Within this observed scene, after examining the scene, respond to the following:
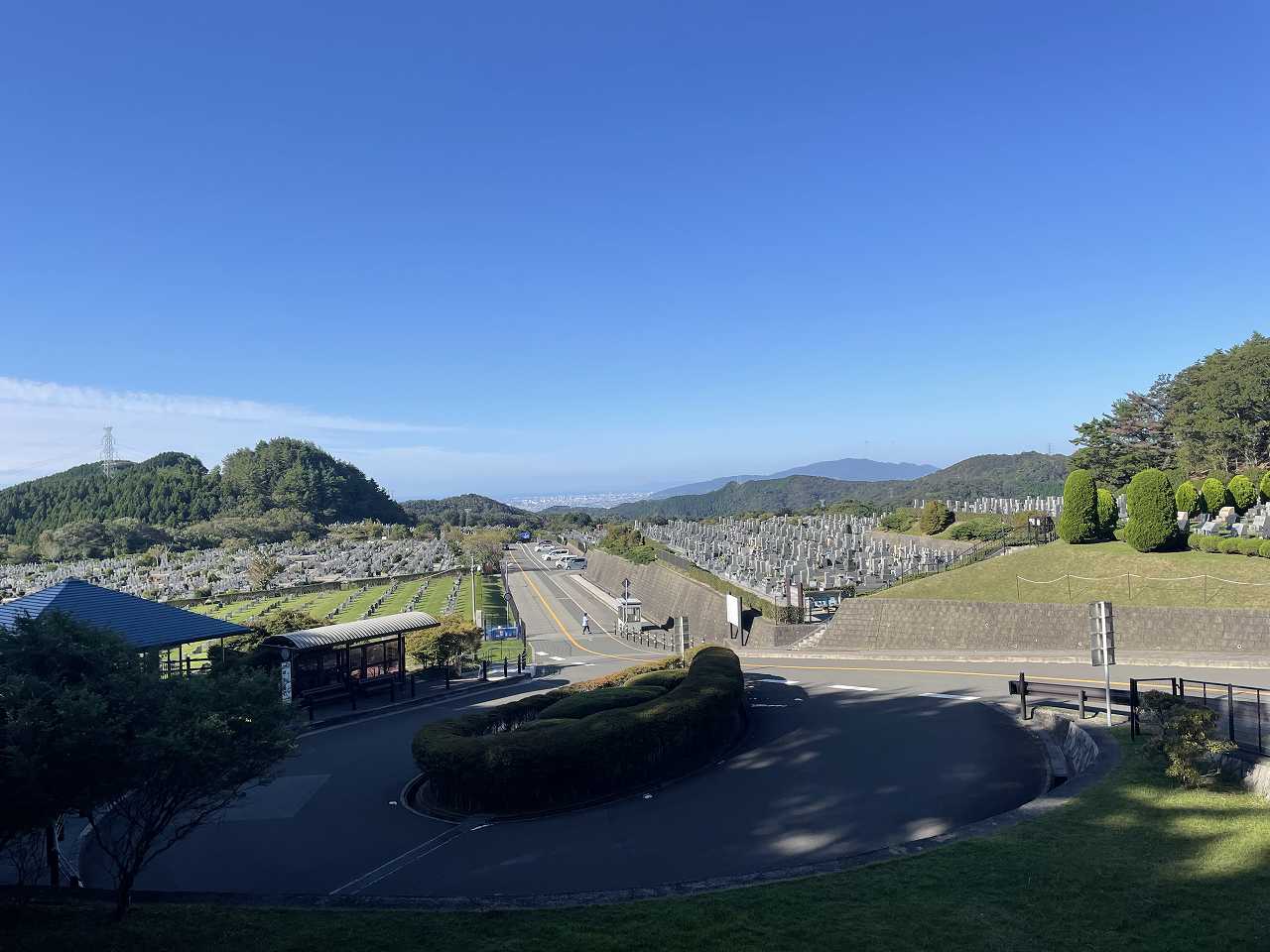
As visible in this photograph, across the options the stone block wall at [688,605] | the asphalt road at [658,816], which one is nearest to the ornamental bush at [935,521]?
the stone block wall at [688,605]

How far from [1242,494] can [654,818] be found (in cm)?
3183

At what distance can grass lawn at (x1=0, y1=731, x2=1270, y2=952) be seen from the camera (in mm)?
5969

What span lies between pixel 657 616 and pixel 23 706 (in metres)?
36.1

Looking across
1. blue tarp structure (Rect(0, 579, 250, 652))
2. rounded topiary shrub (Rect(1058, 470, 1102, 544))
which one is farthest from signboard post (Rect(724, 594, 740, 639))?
blue tarp structure (Rect(0, 579, 250, 652))

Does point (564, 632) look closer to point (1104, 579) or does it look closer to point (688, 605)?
point (688, 605)

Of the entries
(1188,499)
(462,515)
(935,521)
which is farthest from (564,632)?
(462,515)

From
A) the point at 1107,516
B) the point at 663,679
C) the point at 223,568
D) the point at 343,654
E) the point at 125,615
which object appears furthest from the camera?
the point at 223,568

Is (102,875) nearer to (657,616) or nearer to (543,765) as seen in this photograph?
(543,765)

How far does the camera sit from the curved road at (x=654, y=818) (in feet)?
29.6

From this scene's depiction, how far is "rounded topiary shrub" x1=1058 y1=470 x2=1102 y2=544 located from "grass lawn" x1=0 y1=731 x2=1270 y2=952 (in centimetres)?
2314

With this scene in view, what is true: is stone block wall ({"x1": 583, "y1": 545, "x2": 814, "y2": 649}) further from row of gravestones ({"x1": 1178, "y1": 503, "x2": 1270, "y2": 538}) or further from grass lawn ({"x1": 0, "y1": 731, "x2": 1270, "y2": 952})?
grass lawn ({"x1": 0, "y1": 731, "x2": 1270, "y2": 952})

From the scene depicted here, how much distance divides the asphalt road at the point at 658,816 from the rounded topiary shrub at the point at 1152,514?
9.46 m

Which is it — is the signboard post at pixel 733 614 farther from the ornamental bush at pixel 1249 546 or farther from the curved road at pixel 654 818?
the ornamental bush at pixel 1249 546

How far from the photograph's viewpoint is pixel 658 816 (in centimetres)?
1077
